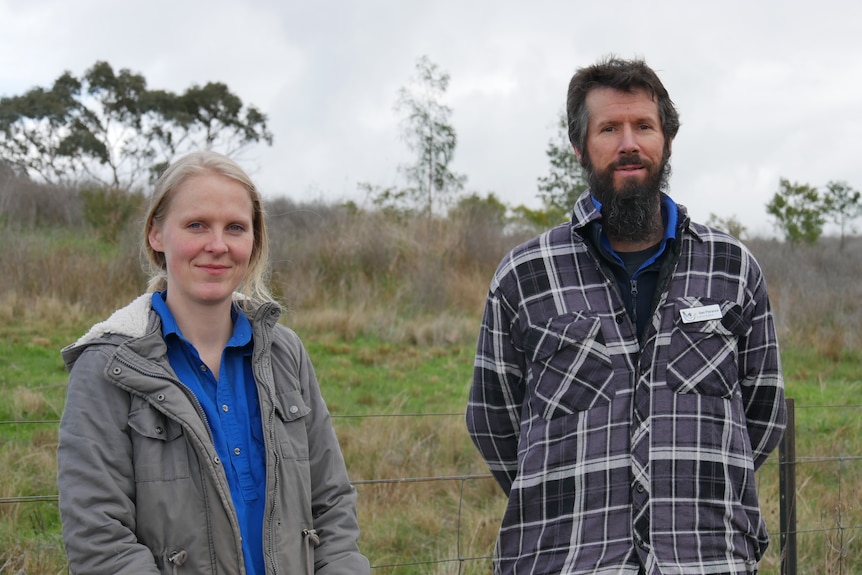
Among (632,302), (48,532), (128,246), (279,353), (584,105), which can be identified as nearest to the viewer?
(279,353)

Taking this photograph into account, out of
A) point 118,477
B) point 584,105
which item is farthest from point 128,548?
point 584,105

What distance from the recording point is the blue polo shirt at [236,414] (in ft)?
7.56

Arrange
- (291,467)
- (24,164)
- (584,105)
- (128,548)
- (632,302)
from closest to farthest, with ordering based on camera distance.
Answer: (128,548) → (291,467) → (632,302) → (584,105) → (24,164)

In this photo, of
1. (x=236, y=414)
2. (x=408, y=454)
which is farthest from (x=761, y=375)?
(x=408, y=454)

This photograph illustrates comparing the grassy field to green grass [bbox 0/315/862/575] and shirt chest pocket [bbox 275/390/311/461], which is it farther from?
shirt chest pocket [bbox 275/390/311/461]

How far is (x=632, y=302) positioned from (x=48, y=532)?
12.7 ft

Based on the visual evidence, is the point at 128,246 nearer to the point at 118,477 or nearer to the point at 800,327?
the point at 800,327

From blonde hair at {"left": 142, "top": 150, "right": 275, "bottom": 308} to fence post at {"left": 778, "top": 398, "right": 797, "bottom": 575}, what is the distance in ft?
9.12

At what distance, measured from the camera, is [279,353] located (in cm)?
258

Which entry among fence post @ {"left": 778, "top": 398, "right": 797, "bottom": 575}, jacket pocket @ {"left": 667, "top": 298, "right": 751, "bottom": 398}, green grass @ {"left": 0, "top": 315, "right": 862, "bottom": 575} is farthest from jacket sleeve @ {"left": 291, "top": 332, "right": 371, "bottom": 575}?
fence post @ {"left": 778, "top": 398, "right": 797, "bottom": 575}

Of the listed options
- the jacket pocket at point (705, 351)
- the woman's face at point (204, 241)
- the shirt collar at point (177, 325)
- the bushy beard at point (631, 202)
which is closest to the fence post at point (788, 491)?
the jacket pocket at point (705, 351)

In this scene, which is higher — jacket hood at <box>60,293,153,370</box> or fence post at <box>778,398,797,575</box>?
jacket hood at <box>60,293,153,370</box>

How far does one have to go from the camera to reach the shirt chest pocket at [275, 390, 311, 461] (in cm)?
240

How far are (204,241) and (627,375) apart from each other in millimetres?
1311
